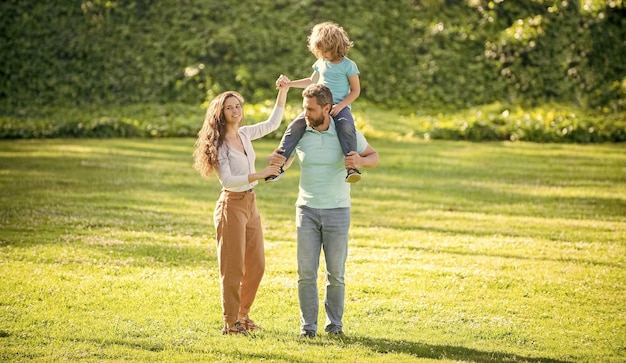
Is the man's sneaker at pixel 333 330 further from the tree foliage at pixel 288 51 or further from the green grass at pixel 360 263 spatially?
the tree foliage at pixel 288 51

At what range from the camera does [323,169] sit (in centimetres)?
587

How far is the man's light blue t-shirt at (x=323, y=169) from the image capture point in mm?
5828

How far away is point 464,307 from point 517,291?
0.81 m

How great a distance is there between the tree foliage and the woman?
50.2 feet

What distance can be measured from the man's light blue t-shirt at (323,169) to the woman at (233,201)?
251 mm

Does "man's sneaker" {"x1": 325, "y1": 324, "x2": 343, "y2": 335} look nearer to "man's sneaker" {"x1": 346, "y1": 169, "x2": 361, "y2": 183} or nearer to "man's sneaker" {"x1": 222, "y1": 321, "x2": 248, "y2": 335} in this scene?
"man's sneaker" {"x1": 222, "y1": 321, "x2": 248, "y2": 335}

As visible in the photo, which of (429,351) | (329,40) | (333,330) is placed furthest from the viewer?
(329,40)

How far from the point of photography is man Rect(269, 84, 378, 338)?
582cm

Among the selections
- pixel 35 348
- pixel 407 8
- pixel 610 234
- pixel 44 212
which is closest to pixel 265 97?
pixel 407 8

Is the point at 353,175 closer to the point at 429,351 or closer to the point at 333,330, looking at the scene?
the point at 333,330

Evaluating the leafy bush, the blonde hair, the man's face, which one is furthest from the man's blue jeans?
the leafy bush

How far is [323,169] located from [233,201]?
67 centimetres

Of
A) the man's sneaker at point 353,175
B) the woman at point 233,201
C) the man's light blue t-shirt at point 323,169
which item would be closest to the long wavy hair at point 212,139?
the woman at point 233,201

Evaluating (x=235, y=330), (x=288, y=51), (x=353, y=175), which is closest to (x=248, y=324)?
(x=235, y=330)
